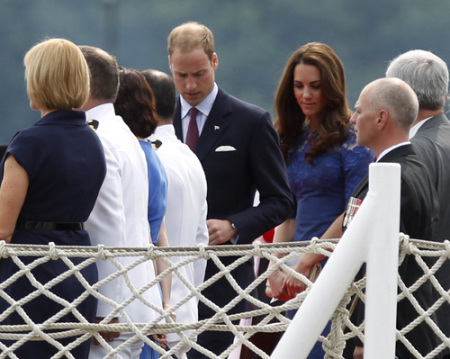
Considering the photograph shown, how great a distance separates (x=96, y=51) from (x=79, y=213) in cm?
70

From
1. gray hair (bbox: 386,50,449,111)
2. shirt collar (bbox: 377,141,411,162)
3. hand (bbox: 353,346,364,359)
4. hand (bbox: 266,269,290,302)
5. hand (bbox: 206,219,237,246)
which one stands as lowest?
hand (bbox: 266,269,290,302)

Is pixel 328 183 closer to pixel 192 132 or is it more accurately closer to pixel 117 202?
pixel 192 132

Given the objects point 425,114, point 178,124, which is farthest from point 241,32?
point 425,114

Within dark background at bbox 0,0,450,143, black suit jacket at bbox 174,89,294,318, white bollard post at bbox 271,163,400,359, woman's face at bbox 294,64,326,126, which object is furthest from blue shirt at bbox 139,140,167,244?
dark background at bbox 0,0,450,143

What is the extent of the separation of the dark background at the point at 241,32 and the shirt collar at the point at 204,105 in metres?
3.50

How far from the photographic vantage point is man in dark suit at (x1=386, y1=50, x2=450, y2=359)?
3.36 metres

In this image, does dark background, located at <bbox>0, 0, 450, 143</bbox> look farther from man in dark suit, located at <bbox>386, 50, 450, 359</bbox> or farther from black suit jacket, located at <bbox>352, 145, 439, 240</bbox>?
black suit jacket, located at <bbox>352, 145, 439, 240</bbox>

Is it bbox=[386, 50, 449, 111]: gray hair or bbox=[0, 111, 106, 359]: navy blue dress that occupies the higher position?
bbox=[386, 50, 449, 111]: gray hair

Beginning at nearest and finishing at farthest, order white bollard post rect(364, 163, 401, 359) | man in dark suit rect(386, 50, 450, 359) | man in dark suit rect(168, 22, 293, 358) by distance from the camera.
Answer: white bollard post rect(364, 163, 401, 359)
man in dark suit rect(386, 50, 450, 359)
man in dark suit rect(168, 22, 293, 358)

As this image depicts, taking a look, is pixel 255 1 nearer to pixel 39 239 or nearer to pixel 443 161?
pixel 443 161

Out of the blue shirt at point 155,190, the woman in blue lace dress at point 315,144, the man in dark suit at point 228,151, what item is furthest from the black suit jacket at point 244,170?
the blue shirt at point 155,190

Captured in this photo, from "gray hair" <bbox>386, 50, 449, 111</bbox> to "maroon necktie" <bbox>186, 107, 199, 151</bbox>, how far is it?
885 millimetres

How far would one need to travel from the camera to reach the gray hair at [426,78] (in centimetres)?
377

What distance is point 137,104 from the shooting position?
11.5ft
